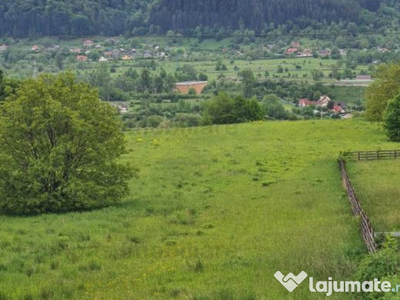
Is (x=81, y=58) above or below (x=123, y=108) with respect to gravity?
below

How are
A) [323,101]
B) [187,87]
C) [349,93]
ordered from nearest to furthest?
[323,101], [349,93], [187,87]

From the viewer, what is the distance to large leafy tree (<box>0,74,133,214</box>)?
89.6 ft

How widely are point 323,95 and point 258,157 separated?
89.1 metres

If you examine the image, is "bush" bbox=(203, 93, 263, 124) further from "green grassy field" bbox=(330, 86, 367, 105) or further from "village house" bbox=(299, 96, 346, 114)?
"green grassy field" bbox=(330, 86, 367, 105)

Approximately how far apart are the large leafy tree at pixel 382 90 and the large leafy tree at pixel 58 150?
3610 centimetres

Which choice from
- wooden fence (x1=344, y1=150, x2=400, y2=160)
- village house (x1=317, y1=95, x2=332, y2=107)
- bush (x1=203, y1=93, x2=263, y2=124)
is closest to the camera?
wooden fence (x1=344, y1=150, x2=400, y2=160)

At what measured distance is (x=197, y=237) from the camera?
2169cm

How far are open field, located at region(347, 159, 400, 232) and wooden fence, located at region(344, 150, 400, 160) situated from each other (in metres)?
1.25

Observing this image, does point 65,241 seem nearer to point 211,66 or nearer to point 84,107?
point 84,107

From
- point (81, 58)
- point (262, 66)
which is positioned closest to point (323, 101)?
point (262, 66)

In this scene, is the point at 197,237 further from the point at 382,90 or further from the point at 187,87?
the point at 187,87

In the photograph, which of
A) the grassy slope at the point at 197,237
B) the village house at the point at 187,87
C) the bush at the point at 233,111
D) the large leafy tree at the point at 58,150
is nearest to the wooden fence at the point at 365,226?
the grassy slope at the point at 197,237

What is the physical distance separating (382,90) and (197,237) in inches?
1720

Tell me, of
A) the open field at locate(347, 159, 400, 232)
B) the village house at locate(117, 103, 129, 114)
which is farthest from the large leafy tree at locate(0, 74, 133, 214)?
the village house at locate(117, 103, 129, 114)
